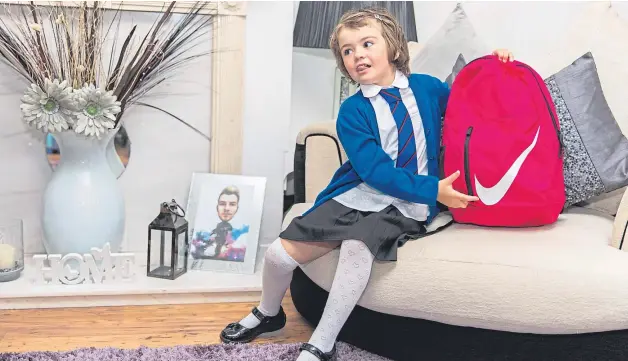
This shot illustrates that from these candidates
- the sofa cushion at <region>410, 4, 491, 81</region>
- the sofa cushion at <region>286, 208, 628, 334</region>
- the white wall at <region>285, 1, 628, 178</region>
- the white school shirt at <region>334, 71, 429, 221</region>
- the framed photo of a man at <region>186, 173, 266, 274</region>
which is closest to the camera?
the sofa cushion at <region>286, 208, 628, 334</region>

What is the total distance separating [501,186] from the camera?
1.44 m

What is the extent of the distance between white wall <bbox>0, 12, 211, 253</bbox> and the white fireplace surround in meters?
0.04

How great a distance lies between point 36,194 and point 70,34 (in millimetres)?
525

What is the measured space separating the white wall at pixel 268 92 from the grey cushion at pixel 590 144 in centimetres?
88

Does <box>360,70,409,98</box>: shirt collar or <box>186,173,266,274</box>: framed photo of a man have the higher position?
<box>360,70,409,98</box>: shirt collar

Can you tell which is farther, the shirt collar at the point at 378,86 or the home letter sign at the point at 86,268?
the home letter sign at the point at 86,268

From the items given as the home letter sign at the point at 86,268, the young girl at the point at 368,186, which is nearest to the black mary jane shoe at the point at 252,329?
the young girl at the point at 368,186

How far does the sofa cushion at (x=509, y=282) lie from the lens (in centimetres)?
123

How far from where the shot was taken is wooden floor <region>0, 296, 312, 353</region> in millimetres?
1545

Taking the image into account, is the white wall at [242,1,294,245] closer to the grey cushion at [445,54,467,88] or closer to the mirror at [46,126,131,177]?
the mirror at [46,126,131,177]

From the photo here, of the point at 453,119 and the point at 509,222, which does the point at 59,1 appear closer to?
the point at 453,119

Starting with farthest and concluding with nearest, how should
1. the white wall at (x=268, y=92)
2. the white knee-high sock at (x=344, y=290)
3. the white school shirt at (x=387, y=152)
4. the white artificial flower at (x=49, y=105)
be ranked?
1. the white wall at (x=268, y=92)
2. the white artificial flower at (x=49, y=105)
3. the white school shirt at (x=387, y=152)
4. the white knee-high sock at (x=344, y=290)

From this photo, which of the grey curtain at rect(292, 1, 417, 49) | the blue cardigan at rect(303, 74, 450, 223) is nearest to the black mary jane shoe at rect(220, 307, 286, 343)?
the blue cardigan at rect(303, 74, 450, 223)

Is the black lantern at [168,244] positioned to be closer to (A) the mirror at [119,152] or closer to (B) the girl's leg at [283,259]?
(A) the mirror at [119,152]
